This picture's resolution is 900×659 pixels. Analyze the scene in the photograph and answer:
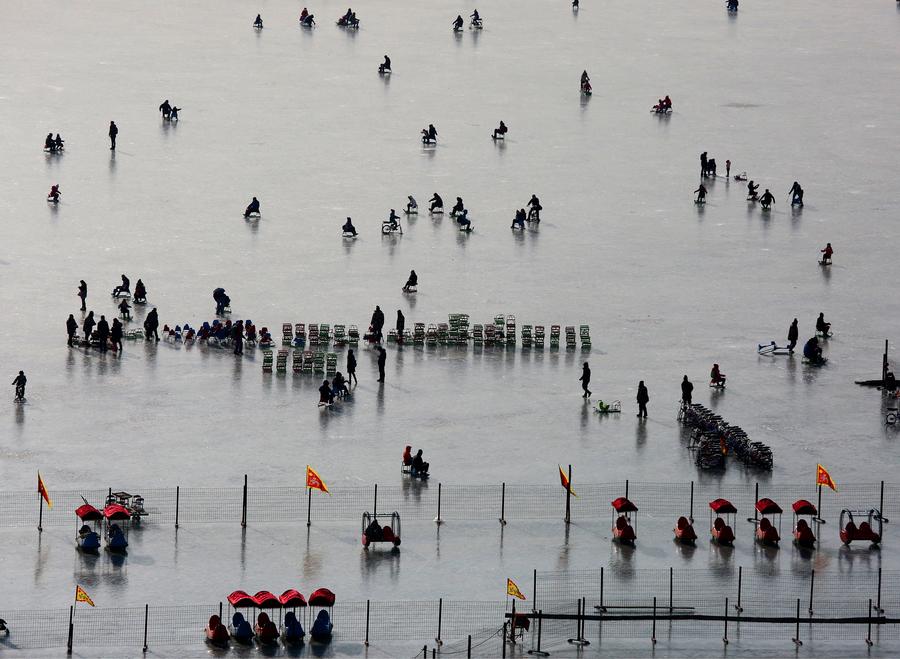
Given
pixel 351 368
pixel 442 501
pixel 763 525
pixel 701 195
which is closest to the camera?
pixel 763 525

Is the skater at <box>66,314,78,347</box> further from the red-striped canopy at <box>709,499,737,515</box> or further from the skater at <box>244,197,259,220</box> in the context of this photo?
the red-striped canopy at <box>709,499,737,515</box>

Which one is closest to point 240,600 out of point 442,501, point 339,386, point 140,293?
point 442,501

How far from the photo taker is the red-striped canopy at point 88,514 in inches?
2112

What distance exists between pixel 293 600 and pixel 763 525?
14.2 m

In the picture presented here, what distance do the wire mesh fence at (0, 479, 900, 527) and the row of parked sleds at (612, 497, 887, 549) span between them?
607mm

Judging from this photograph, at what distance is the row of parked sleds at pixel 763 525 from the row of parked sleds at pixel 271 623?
399 inches

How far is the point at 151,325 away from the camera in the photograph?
241ft

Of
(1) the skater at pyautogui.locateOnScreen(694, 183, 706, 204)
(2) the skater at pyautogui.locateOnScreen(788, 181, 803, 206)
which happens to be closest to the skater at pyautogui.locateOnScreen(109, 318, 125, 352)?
(1) the skater at pyautogui.locateOnScreen(694, 183, 706, 204)

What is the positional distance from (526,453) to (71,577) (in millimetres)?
16419

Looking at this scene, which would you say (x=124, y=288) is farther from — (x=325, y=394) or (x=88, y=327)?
(x=325, y=394)

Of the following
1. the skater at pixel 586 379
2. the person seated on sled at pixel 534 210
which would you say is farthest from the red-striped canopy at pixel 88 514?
the person seated on sled at pixel 534 210

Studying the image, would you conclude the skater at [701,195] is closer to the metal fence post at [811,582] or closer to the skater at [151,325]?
the skater at [151,325]

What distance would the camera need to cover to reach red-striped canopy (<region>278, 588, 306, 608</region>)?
1902 inches

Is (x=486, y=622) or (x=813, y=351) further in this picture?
(x=813, y=351)
